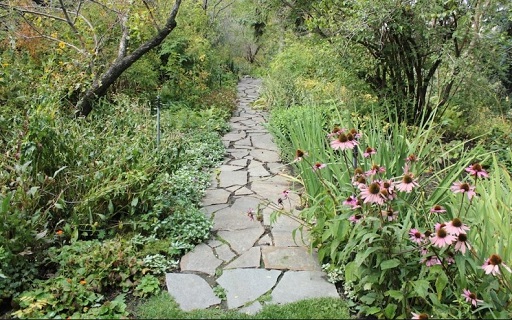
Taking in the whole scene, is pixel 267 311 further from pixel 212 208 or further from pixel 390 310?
A: pixel 212 208

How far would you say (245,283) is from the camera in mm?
2439

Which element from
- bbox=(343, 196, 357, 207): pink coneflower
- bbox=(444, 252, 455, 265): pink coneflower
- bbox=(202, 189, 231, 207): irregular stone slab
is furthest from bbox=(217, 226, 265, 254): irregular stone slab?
bbox=(444, 252, 455, 265): pink coneflower

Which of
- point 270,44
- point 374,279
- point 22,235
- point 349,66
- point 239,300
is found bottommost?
point 239,300

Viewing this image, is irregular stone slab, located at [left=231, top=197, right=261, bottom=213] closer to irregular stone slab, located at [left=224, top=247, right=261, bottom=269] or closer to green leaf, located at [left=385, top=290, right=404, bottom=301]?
irregular stone slab, located at [left=224, top=247, right=261, bottom=269]

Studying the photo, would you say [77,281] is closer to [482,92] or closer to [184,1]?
[482,92]

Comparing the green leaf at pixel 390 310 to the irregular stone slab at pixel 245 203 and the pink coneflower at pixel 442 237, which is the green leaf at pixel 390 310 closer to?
the pink coneflower at pixel 442 237

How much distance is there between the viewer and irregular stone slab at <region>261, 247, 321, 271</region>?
2.62 m

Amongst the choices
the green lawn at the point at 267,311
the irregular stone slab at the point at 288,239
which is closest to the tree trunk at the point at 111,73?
the irregular stone slab at the point at 288,239

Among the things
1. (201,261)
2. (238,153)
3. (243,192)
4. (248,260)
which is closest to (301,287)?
(248,260)

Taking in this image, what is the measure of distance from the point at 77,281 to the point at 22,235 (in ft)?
1.39

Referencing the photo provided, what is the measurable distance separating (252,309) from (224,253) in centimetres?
64

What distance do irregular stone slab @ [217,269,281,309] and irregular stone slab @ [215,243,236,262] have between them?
0.16 metres

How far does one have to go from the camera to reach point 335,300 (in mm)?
2232

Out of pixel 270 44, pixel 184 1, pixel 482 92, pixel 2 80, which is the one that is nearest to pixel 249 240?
pixel 2 80
